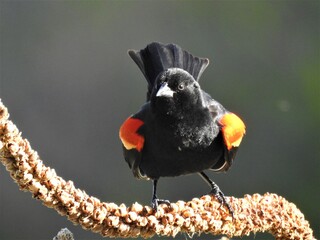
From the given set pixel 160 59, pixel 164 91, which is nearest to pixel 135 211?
pixel 164 91

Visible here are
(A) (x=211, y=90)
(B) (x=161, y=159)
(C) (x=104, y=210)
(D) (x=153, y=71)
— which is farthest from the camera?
(A) (x=211, y=90)

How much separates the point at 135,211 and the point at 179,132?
33.8 inches

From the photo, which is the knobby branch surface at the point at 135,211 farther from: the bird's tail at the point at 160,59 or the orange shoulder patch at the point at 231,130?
the bird's tail at the point at 160,59

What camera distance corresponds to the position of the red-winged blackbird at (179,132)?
2111 millimetres

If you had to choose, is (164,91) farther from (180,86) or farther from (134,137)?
(134,137)

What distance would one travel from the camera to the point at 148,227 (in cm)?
131

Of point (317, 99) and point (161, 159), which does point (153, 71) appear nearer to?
point (161, 159)

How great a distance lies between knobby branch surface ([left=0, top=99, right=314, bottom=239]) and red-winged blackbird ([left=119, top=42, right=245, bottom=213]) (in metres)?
0.51

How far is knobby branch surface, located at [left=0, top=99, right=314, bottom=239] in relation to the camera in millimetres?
997

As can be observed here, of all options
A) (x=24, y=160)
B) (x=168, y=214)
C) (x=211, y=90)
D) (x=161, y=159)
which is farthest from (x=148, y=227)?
(x=211, y=90)

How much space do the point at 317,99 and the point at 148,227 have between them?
3.01 meters

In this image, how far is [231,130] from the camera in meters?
2.21

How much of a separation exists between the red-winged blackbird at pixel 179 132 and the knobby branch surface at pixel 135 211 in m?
0.51

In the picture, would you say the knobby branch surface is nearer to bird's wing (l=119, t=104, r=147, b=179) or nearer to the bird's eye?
the bird's eye
